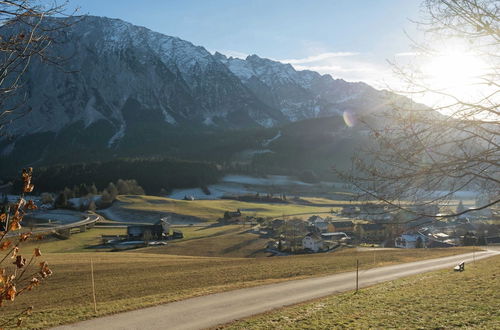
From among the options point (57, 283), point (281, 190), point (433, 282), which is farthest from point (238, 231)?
point (281, 190)

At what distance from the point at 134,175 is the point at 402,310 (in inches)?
5914

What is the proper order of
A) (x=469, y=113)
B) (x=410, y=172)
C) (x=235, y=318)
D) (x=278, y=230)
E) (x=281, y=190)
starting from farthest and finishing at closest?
(x=281, y=190), (x=278, y=230), (x=235, y=318), (x=410, y=172), (x=469, y=113)

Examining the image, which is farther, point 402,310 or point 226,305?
point 226,305

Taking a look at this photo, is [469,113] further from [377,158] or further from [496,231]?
[496,231]

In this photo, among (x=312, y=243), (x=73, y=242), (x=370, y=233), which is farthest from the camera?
(x=370, y=233)

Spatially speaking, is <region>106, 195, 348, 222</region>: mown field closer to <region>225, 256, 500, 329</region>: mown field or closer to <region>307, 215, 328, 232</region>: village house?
<region>307, 215, 328, 232</region>: village house

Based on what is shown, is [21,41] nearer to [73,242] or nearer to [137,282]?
[137,282]

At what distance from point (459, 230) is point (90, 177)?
124200mm

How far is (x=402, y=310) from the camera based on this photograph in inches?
473

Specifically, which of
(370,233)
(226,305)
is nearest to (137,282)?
(226,305)

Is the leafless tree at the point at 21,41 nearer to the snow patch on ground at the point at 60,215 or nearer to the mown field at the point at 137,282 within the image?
the mown field at the point at 137,282

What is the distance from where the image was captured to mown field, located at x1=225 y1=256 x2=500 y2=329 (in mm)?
10336

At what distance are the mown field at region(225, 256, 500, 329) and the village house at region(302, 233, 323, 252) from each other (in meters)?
39.4

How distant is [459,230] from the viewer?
A: 78.9 meters
